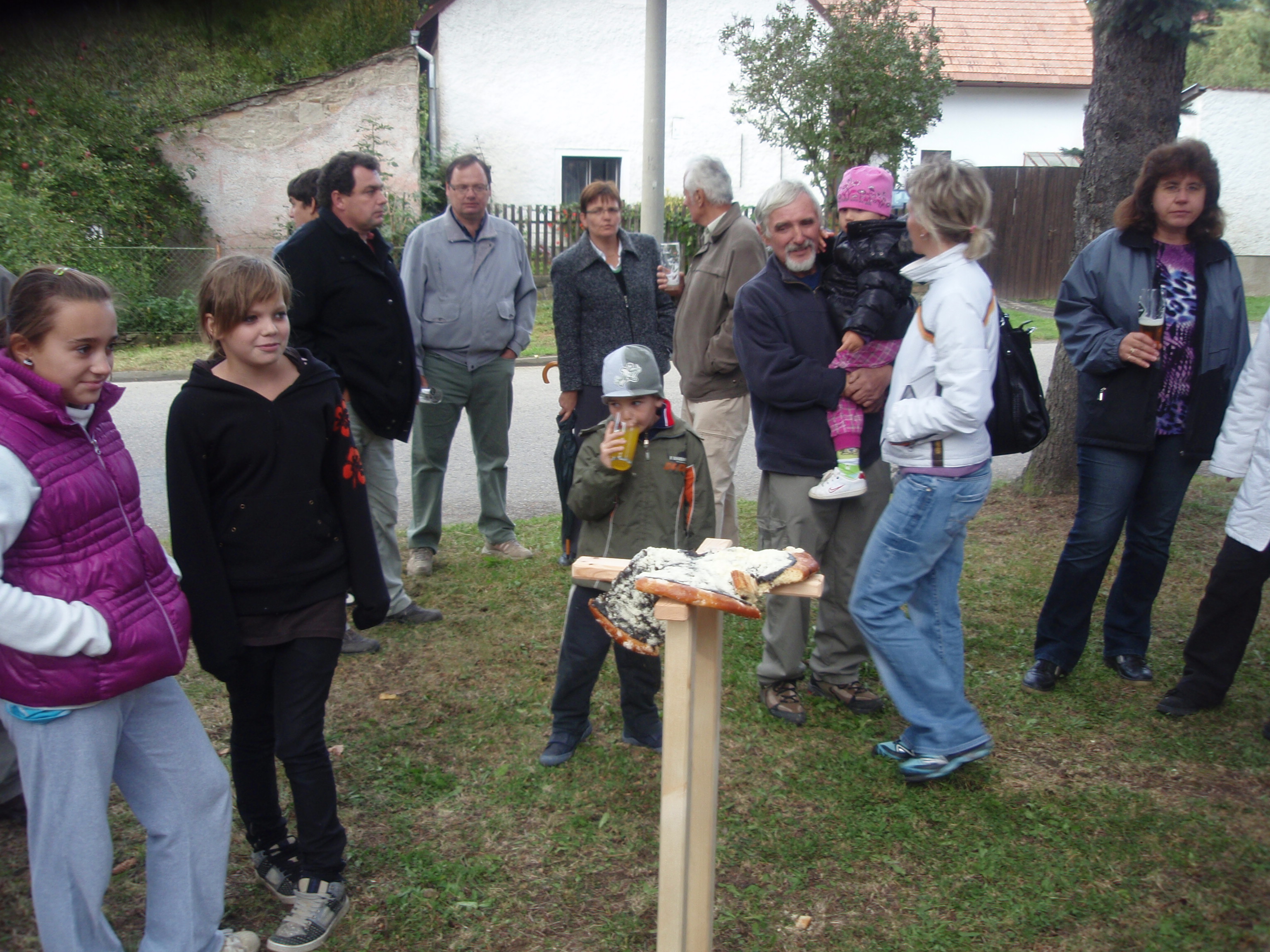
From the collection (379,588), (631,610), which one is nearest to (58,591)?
(379,588)

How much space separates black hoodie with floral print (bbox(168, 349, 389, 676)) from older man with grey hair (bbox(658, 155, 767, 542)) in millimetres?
2389

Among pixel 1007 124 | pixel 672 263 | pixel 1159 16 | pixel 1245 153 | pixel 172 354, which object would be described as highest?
pixel 1007 124

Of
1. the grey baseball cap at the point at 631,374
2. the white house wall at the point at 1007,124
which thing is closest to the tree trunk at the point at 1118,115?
the grey baseball cap at the point at 631,374

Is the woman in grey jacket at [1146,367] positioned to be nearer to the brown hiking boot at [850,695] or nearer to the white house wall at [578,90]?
the brown hiking boot at [850,695]

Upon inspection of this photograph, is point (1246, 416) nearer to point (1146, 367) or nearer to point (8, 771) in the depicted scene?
point (1146, 367)

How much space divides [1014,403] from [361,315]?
2766 mm

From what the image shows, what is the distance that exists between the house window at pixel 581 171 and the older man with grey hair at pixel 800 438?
58.4 feet

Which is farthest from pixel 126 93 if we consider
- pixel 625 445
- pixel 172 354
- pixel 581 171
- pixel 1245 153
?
pixel 1245 153

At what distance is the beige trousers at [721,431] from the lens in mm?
5027

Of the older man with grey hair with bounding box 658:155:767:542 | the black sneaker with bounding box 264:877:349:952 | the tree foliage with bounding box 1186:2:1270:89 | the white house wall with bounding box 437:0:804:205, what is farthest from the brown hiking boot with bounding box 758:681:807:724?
the tree foliage with bounding box 1186:2:1270:89

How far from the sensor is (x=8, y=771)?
3301 millimetres

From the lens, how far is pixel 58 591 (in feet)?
7.45

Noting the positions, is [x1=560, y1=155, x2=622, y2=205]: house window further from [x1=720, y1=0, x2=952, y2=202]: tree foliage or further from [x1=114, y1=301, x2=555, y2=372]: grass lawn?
[x1=114, y1=301, x2=555, y2=372]: grass lawn

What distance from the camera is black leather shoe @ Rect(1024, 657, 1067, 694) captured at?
4.27 meters
